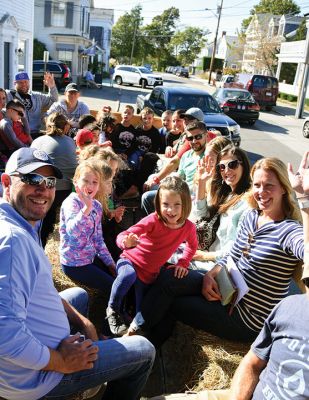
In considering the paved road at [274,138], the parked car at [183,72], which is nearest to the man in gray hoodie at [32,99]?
the paved road at [274,138]

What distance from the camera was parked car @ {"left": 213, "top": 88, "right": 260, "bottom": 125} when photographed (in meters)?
19.0

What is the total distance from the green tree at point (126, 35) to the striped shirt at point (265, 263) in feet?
244

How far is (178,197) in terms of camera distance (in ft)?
10.9

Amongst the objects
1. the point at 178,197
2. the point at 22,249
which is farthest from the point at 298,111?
the point at 22,249

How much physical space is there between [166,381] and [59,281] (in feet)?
4.33

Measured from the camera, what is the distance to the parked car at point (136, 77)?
3759 cm

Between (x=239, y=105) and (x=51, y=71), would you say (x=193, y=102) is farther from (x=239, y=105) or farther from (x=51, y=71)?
(x=51, y=71)

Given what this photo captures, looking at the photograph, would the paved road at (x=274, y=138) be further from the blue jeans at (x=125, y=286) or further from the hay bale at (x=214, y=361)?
the hay bale at (x=214, y=361)

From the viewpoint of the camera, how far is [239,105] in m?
19.1

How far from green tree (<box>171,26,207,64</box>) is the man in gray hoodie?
94.5 m

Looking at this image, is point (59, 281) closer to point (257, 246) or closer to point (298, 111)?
point (257, 246)

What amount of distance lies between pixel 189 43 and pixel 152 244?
10196 cm

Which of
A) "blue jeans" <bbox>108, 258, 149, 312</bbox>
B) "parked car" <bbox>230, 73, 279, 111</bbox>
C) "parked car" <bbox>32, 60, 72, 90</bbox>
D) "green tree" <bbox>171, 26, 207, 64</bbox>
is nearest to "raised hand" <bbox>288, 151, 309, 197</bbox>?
"blue jeans" <bbox>108, 258, 149, 312</bbox>

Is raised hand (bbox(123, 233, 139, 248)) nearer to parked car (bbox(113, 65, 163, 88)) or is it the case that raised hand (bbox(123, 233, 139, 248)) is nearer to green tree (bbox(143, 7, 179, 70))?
parked car (bbox(113, 65, 163, 88))
